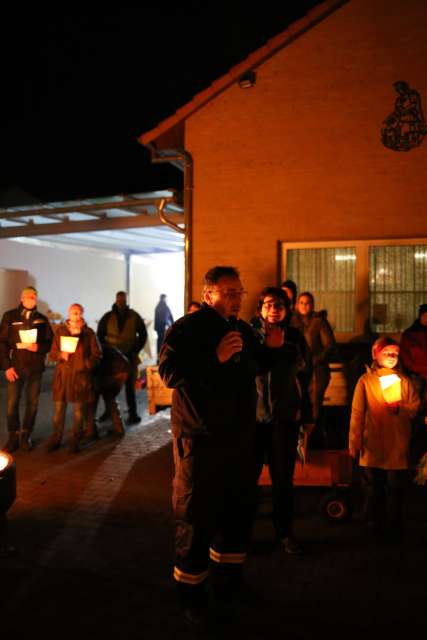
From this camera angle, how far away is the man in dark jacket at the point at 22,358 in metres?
7.73

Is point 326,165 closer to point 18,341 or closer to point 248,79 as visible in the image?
point 248,79

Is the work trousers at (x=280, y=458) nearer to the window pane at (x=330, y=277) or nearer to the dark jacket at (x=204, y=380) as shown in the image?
the dark jacket at (x=204, y=380)

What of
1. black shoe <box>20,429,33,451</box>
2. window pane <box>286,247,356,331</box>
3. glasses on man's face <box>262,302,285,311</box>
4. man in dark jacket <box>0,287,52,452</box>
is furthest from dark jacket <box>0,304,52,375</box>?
glasses on man's face <box>262,302,285,311</box>

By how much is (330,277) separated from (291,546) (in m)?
4.77

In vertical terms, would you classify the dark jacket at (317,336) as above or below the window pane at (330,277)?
below

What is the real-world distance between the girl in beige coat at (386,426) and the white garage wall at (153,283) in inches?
589

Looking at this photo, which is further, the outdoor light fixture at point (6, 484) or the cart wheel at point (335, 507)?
the cart wheel at point (335, 507)

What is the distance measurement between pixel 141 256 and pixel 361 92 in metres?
14.0

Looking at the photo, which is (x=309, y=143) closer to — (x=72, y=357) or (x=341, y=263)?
(x=341, y=263)

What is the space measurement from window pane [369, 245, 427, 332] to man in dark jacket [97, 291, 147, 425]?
372 centimetres

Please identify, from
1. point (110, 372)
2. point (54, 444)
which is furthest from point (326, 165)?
point (54, 444)

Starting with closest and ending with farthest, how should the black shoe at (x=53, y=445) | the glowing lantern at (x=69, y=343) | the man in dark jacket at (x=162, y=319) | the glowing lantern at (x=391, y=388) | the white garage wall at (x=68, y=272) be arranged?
the glowing lantern at (x=391, y=388) < the glowing lantern at (x=69, y=343) < the black shoe at (x=53, y=445) < the man in dark jacket at (x=162, y=319) < the white garage wall at (x=68, y=272)

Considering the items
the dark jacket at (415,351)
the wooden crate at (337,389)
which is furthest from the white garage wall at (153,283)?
the dark jacket at (415,351)

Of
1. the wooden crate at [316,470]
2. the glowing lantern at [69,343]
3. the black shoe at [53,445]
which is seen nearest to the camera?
the wooden crate at [316,470]
